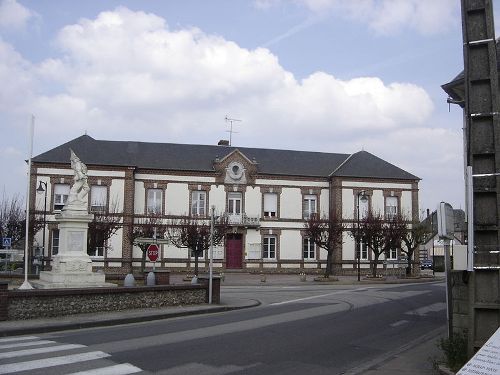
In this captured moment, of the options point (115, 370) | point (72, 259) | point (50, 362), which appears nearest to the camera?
point (115, 370)

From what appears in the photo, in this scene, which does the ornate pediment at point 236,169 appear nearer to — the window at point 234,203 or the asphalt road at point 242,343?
the window at point 234,203

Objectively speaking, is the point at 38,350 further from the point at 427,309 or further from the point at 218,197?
the point at 218,197

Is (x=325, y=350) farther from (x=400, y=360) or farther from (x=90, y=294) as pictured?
(x=90, y=294)

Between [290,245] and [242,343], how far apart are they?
36388 millimetres

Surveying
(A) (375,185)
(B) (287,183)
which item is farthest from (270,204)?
(A) (375,185)

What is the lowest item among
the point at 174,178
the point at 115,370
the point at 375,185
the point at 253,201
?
the point at 115,370

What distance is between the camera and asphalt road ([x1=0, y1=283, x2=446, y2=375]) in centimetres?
948

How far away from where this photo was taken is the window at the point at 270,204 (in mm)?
48250

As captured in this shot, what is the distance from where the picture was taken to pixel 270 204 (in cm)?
4834

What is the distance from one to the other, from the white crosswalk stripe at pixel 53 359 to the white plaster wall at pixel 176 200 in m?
35.0

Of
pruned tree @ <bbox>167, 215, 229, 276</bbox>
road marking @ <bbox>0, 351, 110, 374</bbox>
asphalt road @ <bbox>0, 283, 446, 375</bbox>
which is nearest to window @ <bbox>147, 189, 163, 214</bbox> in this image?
pruned tree @ <bbox>167, 215, 229, 276</bbox>

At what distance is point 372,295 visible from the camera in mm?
26672

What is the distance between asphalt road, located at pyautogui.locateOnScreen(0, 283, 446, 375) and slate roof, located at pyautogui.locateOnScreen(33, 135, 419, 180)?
28936mm

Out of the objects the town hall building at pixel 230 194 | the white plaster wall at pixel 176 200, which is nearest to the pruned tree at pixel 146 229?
the town hall building at pixel 230 194
